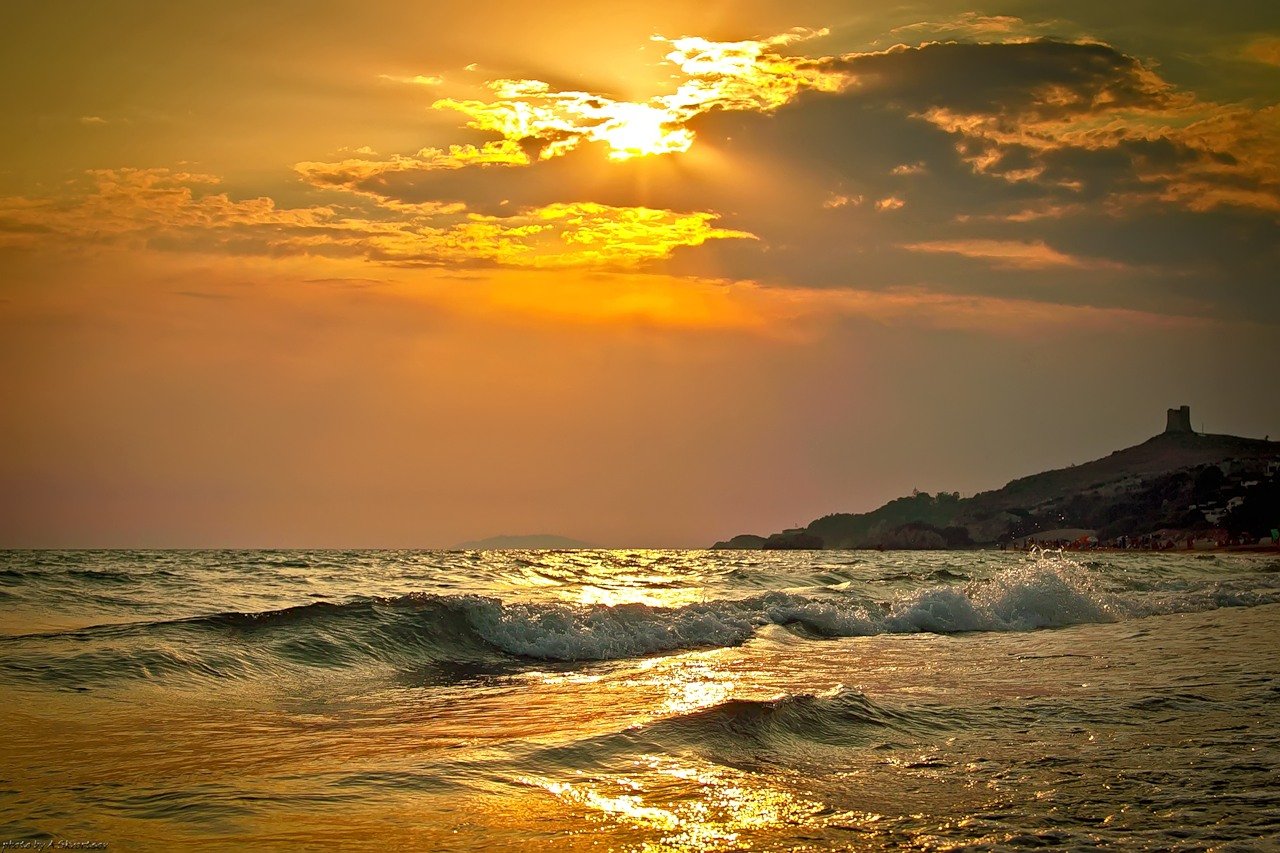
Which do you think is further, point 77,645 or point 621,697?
point 77,645

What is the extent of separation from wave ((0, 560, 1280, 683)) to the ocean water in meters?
0.09

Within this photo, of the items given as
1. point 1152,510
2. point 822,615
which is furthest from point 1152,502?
point 822,615

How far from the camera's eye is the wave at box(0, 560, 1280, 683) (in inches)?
568

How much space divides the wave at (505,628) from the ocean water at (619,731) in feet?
0.31

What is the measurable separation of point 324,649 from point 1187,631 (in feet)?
53.6

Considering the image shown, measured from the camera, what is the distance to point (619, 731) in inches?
372

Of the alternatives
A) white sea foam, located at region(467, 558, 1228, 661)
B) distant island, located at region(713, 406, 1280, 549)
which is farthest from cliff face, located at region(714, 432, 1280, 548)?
white sea foam, located at region(467, 558, 1228, 661)

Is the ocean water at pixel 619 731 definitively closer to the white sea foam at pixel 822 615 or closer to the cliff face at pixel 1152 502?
the white sea foam at pixel 822 615

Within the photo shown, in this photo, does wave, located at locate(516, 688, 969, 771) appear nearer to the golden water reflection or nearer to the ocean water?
the ocean water

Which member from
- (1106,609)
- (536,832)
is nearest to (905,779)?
(536,832)

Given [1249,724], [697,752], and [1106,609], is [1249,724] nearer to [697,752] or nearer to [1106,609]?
[697,752]

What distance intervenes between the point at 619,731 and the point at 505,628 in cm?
944

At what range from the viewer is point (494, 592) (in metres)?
27.8

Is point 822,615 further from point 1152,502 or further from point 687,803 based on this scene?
point 1152,502
